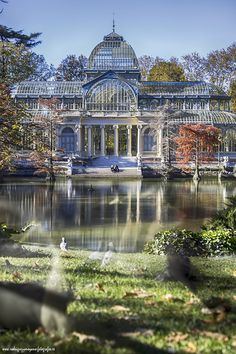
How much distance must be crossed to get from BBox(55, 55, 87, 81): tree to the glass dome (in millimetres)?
16732

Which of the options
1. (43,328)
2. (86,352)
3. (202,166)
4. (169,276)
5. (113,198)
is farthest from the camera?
(202,166)

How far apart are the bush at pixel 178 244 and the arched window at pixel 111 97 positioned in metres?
45.4

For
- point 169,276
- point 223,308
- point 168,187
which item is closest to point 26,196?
point 168,187

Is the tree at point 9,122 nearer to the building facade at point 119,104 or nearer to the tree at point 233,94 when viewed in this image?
the building facade at point 119,104

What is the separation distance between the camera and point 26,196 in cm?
2909

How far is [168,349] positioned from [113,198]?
80.6 ft

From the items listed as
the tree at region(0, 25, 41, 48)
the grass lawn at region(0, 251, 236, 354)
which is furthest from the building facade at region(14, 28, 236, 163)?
the grass lawn at region(0, 251, 236, 354)

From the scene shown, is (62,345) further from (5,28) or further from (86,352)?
(5,28)

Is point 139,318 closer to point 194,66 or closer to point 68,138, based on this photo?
point 68,138

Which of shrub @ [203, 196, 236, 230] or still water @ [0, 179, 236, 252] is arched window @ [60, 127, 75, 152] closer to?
still water @ [0, 179, 236, 252]

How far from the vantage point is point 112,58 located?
5959 cm

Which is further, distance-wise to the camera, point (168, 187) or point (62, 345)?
point (168, 187)

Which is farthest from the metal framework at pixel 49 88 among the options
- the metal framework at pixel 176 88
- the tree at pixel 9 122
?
the tree at pixel 9 122

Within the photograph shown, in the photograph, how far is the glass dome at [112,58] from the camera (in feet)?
195
